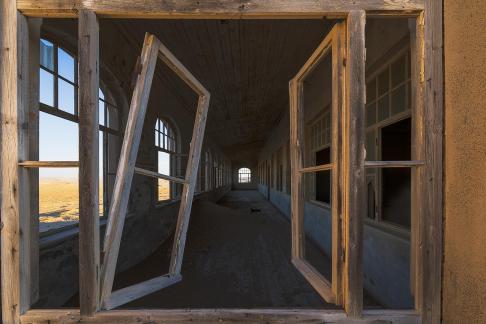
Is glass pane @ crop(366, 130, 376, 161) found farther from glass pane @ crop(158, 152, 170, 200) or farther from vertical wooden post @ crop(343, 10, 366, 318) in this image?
glass pane @ crop(158, 152, 170, 200)

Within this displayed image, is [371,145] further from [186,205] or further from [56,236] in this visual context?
[56,236]

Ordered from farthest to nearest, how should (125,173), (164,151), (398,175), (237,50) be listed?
(164,151) → (398,175) → (237,50) → (125,173)

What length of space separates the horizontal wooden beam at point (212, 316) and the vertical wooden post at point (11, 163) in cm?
18

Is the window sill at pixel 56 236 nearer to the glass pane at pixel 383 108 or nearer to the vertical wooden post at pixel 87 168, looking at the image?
the vertical wooden post at pixel 87 168

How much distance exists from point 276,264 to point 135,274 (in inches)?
89.4

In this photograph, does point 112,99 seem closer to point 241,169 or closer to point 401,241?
point 401,241

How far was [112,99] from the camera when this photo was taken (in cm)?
381

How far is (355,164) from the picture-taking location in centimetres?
146

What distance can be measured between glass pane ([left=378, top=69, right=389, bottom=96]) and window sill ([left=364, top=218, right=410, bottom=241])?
1651 millimetres

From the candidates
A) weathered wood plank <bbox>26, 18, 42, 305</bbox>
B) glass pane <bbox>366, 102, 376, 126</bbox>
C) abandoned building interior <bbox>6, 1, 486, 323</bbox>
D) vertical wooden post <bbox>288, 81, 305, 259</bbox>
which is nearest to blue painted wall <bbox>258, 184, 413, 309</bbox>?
abandoned building interior <bbox>6, 1, 486, 323</bbox>

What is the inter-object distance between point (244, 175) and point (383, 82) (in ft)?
103

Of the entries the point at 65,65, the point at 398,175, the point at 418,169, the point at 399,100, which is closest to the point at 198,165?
the point at 65,65

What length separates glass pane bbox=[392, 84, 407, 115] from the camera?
2.62 metres

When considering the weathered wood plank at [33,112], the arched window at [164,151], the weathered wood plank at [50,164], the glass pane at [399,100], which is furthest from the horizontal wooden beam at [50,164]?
the arched window at [164,151]
